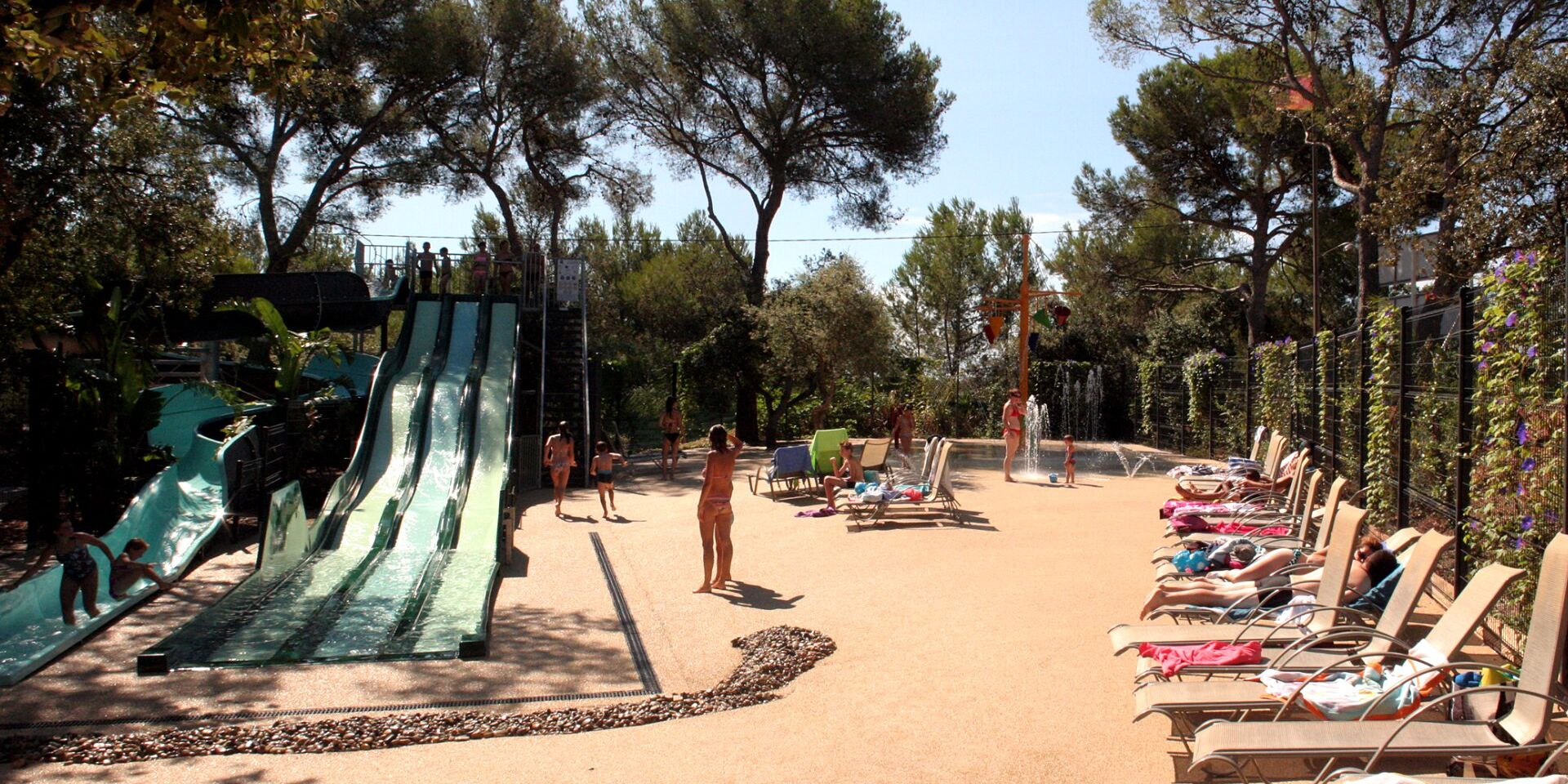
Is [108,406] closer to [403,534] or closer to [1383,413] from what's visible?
[403,534]

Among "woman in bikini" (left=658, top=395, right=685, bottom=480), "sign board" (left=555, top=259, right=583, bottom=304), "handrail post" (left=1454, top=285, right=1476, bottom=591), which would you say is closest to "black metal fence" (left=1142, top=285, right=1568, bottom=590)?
"handrail post" (left=1454, top=285, right=1476, bottom=591)

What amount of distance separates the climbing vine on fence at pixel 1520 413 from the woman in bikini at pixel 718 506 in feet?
18.5

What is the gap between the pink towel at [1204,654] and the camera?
18.4 feet

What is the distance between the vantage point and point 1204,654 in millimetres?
5758

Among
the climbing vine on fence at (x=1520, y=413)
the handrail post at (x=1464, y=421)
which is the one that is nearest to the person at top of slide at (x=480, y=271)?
the handrail post at (x=1464, y=421)

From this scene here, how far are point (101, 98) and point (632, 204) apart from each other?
2625 centimetres

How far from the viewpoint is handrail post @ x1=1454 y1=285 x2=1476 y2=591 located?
25.0ft

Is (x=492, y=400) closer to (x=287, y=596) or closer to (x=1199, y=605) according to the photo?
(x=287, y=596)

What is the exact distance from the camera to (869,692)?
667cm

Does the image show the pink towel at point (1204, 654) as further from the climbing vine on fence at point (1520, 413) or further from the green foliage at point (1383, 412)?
the green foliage at point (1383, 412)

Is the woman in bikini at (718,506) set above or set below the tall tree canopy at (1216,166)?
below

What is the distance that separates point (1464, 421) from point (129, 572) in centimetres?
1075

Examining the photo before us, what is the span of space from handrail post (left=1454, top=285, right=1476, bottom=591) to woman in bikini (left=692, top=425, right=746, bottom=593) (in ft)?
18.1

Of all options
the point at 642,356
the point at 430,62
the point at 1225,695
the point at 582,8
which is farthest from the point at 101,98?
the point at 642,356
